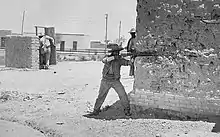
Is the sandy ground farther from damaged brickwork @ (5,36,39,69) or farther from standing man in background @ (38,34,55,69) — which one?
standing man in background @ (38,34,55,69)

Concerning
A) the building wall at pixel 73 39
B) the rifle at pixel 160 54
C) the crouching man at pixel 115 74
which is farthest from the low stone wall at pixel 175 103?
the building wall at pixel 73 39

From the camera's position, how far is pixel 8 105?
8.38 metres

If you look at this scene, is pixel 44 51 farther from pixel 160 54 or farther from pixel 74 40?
pixel 74 40

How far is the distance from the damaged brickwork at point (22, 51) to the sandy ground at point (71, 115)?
10.1 feet

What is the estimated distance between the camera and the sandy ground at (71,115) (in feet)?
19.3

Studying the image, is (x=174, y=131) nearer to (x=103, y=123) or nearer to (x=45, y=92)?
(x=103, y=123)

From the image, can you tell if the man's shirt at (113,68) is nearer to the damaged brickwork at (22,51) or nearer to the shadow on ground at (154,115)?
the shadow on ground at (154,115)

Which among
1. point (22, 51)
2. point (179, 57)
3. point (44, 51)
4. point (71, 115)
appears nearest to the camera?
point (179, 57)

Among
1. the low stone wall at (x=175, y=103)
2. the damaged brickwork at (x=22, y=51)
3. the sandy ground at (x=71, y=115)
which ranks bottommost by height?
the sandy ground at (x=71, y=115)

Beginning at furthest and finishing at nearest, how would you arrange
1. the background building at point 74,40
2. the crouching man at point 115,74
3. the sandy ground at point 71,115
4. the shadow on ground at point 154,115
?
the background building at point 74,40, the crouching man at point 115,74, the shadow on ground at point 154,115, the sandy ground at point 71,115

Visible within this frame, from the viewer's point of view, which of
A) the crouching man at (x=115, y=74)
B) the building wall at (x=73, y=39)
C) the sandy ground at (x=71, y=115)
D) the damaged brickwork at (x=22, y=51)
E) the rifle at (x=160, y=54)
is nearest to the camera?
the sandy ground at (x=71, y=115)

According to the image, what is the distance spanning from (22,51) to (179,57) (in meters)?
9.41

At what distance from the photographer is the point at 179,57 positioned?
6332 millimetres

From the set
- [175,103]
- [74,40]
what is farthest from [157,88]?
[74,40]
